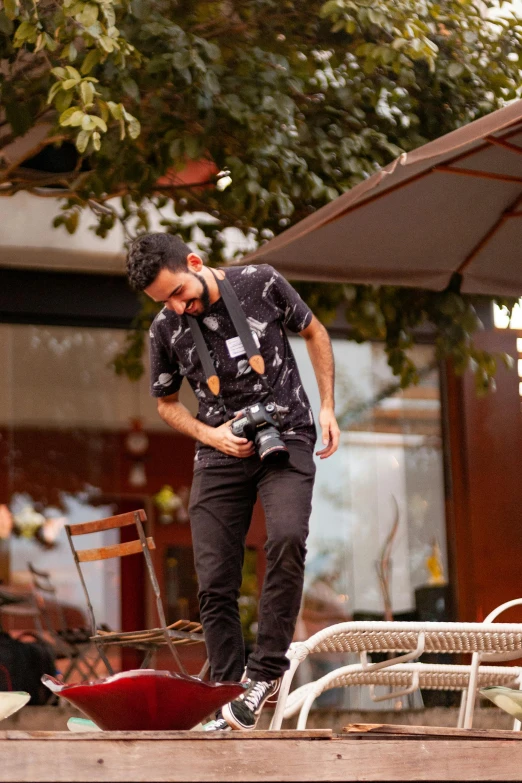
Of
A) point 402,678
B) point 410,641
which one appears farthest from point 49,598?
point 410,641

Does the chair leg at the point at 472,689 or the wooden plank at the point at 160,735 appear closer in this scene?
the wooden plank at the point at 160,735

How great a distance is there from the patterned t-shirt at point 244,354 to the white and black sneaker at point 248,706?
64 cm

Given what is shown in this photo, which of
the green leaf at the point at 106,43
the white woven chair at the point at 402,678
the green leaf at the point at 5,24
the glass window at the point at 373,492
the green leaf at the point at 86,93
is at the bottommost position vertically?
the glass window at the point at 373,492

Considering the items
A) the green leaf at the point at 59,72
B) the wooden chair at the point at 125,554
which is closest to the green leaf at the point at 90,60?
the green leaf at the point at 59,72

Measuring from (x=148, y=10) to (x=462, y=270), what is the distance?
6.15 feet

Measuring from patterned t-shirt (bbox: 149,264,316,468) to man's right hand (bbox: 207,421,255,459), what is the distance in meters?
0.08

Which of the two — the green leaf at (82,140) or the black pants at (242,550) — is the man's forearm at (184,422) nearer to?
the black pants at (242,550)

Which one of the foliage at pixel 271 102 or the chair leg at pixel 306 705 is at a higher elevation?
the foliage at pixel 271 102

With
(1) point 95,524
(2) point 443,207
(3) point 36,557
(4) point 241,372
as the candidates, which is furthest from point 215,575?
(3) point 36,557

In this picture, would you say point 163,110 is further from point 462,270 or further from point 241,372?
point 241,372

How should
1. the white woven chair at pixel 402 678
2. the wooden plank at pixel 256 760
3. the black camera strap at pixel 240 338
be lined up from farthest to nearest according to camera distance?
the white woven chair at pixel 402 678, the black camera strap at pixel 240 338, the wooden plank at pixel 256 760

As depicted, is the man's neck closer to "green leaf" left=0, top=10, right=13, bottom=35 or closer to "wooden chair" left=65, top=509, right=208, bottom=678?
"wooden chair" left=65, top=509, right=208, bottom=678

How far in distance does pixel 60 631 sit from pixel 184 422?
470cm

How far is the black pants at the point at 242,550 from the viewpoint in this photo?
3066 mm
